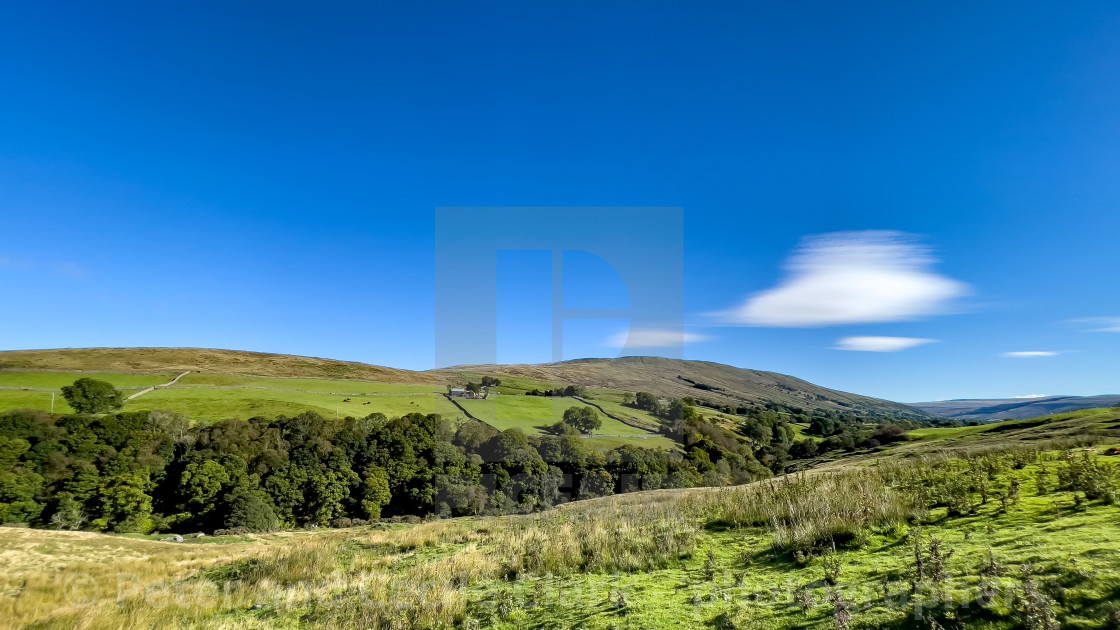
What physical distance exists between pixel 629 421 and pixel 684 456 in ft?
63.9

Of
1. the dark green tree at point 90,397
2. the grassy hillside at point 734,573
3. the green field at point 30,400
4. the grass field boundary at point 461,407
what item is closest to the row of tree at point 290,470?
the grass field boundary at point 461,407

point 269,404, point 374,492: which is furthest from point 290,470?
point 269,404

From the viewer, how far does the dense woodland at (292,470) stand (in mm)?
51375

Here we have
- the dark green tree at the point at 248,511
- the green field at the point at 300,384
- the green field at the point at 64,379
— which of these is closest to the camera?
the dark green tree at the point at 248,511

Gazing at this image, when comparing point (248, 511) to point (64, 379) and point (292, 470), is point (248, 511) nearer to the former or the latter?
point (292, 470)

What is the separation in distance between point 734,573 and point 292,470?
6614 cm

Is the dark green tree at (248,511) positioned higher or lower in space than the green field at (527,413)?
lower

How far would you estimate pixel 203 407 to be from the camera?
241 ft

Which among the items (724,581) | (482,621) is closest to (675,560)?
(724,581)

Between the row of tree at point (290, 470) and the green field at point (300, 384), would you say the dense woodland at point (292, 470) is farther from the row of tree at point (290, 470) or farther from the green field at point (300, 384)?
the green field at point (300, 384)

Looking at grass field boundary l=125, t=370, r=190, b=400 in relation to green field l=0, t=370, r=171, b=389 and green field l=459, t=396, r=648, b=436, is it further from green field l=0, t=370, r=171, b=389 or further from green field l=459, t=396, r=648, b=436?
green field l=459, t=396, r=648, b=436

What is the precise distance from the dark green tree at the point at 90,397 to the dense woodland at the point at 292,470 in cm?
448

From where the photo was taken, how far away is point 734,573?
267 inches

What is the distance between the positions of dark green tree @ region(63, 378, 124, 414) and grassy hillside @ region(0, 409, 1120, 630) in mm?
76972
